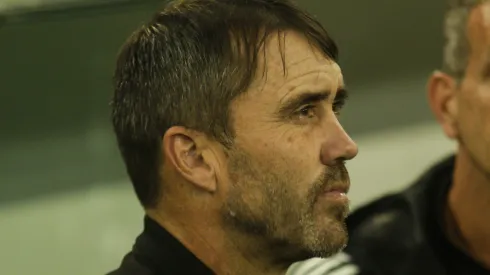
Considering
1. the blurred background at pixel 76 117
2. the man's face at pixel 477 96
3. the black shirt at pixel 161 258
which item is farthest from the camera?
the blurred background at pixel 76 117

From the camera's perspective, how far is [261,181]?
0.80 meters

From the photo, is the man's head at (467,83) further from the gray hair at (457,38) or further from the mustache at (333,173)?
the mustache at (333,173)

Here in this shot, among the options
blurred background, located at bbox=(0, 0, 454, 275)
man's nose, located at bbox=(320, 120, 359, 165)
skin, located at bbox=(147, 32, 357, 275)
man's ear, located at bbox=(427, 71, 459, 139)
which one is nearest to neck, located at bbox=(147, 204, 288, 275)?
skin, located at bbox=(147, 32, 357, 275)

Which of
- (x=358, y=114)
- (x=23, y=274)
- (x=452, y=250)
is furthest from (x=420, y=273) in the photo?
(x=23, y=274)

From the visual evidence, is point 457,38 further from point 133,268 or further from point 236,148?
point 133,268

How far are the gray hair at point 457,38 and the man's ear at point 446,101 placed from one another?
0.5 inches

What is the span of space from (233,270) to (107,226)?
0.63 meters

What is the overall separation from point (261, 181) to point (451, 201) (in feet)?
1.12

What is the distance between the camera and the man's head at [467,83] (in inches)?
38.6

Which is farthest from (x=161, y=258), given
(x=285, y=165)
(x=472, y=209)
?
(x=472, y=209)

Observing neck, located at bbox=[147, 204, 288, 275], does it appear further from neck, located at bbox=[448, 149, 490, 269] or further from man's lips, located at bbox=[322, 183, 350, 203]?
neck, located at bbox=[448, 149, 490, 269]

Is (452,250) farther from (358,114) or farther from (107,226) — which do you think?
(107,226)

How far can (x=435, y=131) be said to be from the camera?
1540 mm

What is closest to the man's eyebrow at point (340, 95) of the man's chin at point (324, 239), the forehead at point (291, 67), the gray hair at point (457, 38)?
the forehead at point (291, 67)
